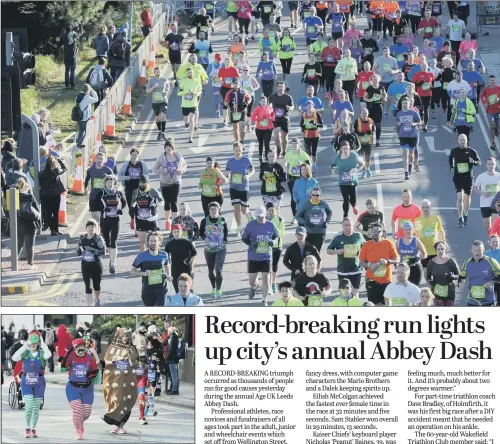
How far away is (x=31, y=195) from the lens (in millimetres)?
26688

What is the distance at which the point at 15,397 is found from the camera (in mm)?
22734

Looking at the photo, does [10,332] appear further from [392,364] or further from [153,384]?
[392,364]

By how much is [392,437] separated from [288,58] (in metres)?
16.4

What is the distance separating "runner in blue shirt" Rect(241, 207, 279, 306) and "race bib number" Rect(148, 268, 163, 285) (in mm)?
1340

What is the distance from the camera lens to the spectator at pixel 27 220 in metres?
→ 26.6

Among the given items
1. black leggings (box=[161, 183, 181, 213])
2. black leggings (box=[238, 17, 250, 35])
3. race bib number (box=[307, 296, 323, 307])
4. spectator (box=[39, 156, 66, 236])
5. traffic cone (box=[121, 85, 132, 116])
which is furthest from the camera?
black leggings (box=[238, 17, 250, 35])

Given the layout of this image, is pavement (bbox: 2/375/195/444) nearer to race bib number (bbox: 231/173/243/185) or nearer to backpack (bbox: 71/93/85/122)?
race bib number (bbox: 231/173/243/185)

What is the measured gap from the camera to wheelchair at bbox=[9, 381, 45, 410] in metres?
22.5

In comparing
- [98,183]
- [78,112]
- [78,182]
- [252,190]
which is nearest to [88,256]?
[98,183]

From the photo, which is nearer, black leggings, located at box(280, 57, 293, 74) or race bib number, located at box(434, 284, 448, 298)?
race bib number, located at box(434, 284, 448, 298)

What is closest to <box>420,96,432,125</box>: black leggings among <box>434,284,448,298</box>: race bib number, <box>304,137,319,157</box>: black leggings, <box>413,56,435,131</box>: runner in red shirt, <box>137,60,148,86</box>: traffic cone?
<box>413,56,435,131</box>: runner in red shirt

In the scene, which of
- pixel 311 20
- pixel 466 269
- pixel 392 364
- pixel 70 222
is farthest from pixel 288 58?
pixel 392 364

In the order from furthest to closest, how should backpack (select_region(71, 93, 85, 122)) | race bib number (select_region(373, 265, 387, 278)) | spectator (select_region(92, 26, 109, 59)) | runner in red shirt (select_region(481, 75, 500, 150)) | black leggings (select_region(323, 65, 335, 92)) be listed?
spectator (select_region(92, 26, 109, 59)) < black leggings (select_region(323, 65, 335, 92)) < runner in red shirt (select_region(481, 75, 500, 150)) < backpack (select_region(71, 93, 85, 122)) < race bib number (select_region(373, 265, 387, 278))

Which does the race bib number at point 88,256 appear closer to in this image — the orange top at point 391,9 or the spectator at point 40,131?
the spectator at point 40,131
